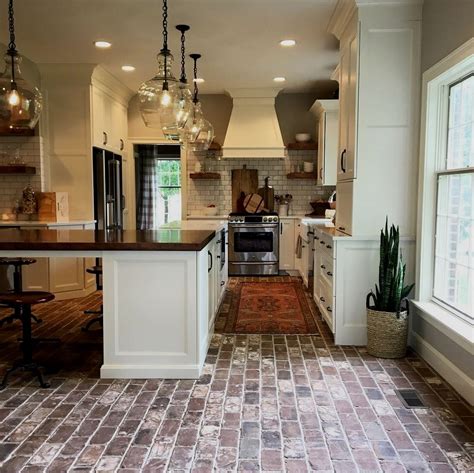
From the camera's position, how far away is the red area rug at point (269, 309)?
14.5 ft

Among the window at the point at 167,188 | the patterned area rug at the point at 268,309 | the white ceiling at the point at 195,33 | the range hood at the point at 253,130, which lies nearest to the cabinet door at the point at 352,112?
the white ceiling at the point at 195,33

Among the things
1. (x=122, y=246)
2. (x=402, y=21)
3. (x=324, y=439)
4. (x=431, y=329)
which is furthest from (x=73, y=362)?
(x=402, y=21)

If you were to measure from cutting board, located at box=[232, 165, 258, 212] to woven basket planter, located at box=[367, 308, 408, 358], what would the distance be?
4365 millimetres

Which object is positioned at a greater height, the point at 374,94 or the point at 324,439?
the point at 374,94

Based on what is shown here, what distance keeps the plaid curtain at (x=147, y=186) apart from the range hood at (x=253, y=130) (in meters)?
2.41

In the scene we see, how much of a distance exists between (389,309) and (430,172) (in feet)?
3.52

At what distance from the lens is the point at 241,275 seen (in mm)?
7242

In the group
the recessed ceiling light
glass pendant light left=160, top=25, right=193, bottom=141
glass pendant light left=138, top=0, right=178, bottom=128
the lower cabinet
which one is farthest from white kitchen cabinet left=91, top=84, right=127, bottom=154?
glass pendant light left=138, top=0, right=178, bottom=128

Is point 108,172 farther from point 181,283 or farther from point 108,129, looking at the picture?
point 181,283

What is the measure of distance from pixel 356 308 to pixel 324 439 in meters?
1.64

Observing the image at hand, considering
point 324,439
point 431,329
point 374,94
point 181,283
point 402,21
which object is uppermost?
point 402,21

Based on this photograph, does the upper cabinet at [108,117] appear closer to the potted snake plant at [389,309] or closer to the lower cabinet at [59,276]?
the lower cabinet at [59,276]

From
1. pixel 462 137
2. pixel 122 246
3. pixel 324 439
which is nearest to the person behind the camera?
pixel 324 439

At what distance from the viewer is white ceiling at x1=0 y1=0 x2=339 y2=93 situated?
13.1 feet
